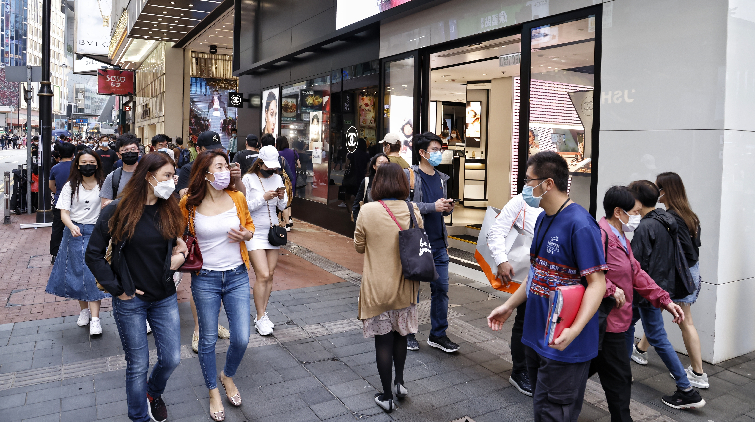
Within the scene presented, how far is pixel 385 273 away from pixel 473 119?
10610 millimetres

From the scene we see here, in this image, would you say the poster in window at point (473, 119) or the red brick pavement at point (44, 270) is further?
the poster in window at point (473, 119)

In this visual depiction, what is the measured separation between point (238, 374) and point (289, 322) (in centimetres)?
151

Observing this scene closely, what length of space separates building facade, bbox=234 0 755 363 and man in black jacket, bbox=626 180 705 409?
3.61 ft

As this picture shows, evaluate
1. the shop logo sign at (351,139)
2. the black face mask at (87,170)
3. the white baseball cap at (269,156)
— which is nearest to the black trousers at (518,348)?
the white baseball cap at (269,156)

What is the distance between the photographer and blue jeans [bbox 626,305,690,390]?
14.5 feet

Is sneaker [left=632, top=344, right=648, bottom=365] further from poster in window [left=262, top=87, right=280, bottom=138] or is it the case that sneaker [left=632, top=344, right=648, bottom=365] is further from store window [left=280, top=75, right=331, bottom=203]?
poster in window [left=262, top=87, right=280, bottom=138]

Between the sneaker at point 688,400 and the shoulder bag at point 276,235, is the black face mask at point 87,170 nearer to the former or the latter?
the shoulder bag at point 276,235

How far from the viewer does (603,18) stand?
20.5 ft

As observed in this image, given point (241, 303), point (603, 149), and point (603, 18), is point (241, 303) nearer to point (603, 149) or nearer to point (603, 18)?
point (603, 149)

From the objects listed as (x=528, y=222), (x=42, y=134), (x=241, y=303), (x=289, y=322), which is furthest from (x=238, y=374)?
(x=42, y=134)

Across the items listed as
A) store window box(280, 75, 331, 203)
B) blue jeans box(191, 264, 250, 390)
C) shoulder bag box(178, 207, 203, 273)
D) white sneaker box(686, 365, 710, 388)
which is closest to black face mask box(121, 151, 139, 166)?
shoulder bag box(178, 207, 203, 273)

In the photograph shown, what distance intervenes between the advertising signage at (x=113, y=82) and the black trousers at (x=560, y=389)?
39430 mm

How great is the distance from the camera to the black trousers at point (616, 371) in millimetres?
3564

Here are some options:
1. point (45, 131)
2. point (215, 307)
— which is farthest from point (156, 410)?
point (45, 131)
